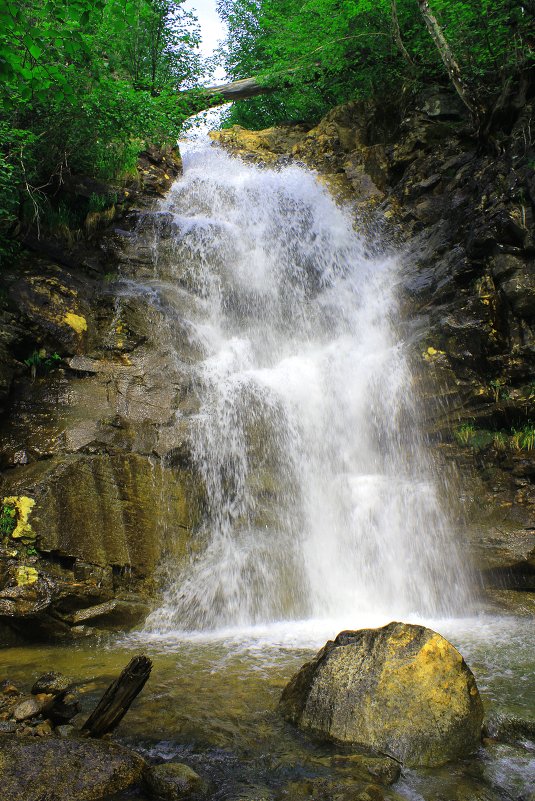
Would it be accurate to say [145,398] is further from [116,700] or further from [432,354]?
[116,700]

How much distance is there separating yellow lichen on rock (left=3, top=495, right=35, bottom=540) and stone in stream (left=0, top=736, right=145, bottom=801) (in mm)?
3697

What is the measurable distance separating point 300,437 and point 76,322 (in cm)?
451

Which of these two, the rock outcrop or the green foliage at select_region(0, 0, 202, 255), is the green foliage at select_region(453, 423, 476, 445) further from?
the green foliage at select_region(0, 0, 202, 255)

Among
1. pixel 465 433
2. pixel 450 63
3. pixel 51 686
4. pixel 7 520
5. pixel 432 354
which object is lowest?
pixel 51 686

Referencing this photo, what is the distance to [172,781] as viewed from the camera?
9.41ft

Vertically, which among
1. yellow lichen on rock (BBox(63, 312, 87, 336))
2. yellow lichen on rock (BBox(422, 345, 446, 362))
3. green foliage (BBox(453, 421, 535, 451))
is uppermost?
yellow lichen on rock (BBox(63, 312, 87, 336))

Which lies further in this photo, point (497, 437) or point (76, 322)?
point (76, 322)

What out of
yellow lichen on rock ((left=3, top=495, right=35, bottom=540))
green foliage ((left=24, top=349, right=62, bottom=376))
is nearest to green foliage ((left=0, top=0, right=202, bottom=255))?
green foliage ((left=24, top=349, right=62, bottom=376))

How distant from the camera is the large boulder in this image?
3301 millimetres

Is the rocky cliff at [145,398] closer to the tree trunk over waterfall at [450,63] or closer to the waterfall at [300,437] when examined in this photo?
the waterfall at [300,437]

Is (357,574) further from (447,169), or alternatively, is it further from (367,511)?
(447,169)

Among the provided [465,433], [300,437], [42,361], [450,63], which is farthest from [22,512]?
[450,63]

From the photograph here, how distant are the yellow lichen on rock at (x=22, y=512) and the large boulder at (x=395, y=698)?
4.12 m

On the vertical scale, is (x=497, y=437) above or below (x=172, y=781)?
above
